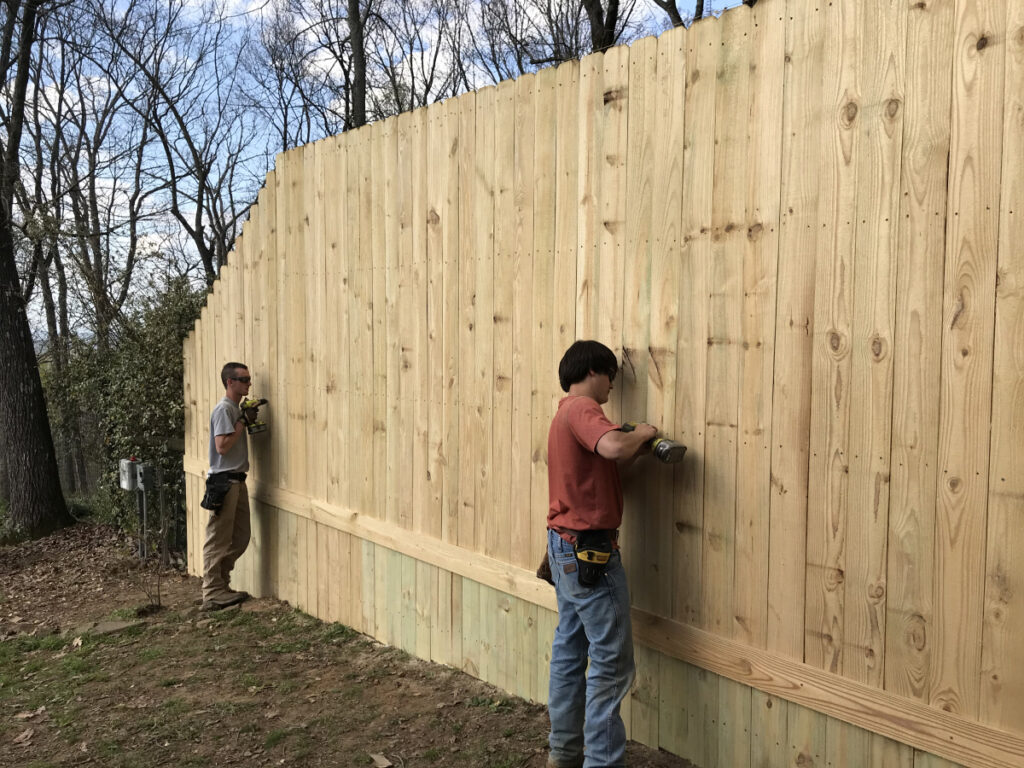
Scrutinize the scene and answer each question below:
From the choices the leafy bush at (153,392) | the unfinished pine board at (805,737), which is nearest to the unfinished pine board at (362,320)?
the unfinished pine board at (805,737)

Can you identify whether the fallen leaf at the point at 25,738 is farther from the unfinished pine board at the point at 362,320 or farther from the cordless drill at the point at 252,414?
the cordless drill at the point at 252,414

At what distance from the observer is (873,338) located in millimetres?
2842

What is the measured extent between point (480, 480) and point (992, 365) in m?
2.66

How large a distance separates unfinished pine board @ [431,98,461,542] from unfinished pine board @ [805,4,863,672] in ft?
7.13

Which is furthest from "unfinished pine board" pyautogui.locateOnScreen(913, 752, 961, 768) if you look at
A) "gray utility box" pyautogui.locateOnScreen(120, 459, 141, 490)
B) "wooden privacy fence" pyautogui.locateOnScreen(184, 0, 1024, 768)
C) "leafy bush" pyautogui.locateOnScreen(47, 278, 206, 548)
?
"gray utility box" pyautogui.locateOnScreen(120, 459, 141, 490)

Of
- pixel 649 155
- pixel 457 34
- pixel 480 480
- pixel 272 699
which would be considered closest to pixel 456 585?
pixel 480 480

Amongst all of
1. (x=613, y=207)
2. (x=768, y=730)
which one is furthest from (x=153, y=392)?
(x=768, y=730)

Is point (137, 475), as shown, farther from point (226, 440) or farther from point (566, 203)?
→ point (566, 203)

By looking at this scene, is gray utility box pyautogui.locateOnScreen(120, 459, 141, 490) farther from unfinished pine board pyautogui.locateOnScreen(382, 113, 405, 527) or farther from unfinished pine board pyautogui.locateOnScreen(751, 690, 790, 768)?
unfinished pine board pyautogui.locateOnScreen(751, 690, 790, 768)

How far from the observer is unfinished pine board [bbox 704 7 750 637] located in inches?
127

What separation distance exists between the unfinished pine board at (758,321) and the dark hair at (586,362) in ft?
1.81

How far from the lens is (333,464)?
19.0ft

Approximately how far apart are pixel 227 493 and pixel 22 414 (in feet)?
18.8

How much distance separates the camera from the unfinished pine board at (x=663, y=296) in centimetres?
344
